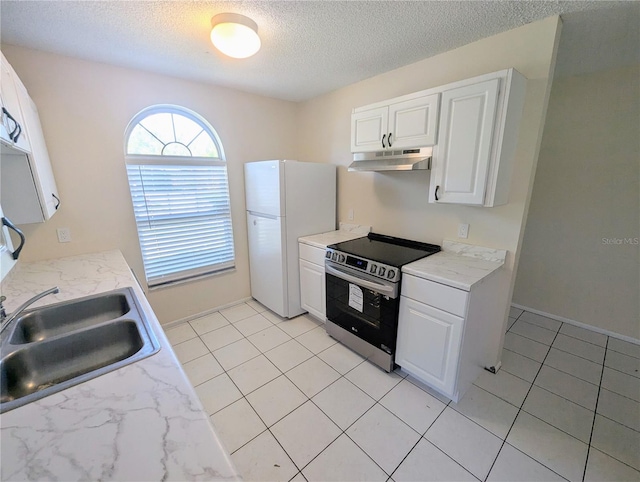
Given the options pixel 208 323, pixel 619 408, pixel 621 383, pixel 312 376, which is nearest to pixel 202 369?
pixel 208 323

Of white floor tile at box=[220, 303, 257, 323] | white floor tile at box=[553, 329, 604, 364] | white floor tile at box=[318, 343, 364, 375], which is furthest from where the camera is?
white floor tile at box=[220, 303, 257, 323]

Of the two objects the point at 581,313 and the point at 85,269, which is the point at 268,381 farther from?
the point at 581,313

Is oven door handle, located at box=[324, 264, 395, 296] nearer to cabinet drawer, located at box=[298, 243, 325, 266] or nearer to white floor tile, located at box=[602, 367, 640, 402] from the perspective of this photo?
cabinet drawer, located at box=[298, 243, 325, 266]

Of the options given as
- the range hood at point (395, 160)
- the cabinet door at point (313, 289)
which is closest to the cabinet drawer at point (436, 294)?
the range hood at point (395, 160)

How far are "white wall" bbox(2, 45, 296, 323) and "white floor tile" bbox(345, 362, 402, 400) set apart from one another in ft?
6.27

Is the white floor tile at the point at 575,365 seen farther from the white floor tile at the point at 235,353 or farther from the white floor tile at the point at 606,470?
the white floor tile at the point at 235,353

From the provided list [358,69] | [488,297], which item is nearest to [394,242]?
[488,297]

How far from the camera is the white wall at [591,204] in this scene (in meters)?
2.32

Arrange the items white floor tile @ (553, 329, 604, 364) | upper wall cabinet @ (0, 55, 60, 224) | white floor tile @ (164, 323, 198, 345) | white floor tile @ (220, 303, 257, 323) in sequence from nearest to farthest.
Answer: upper wall cabinet @ (0, 55, 60, 224) → white floor tile @ (553, 329, 604, 364) → white floor tile @ (164, 323, 198, 345) → white floor tile @ (220, 303, 257, 323)

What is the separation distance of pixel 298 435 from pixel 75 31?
292 cm

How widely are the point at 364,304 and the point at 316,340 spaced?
727 mm

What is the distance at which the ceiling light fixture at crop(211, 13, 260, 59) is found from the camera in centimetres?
156

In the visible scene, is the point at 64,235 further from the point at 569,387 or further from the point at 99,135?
the point at 569,387

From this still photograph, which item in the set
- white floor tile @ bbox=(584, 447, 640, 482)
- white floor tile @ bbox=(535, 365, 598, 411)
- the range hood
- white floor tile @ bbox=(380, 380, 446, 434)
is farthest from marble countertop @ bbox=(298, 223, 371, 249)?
white floor tile @ bbox=(584, 447, 640, 482)
